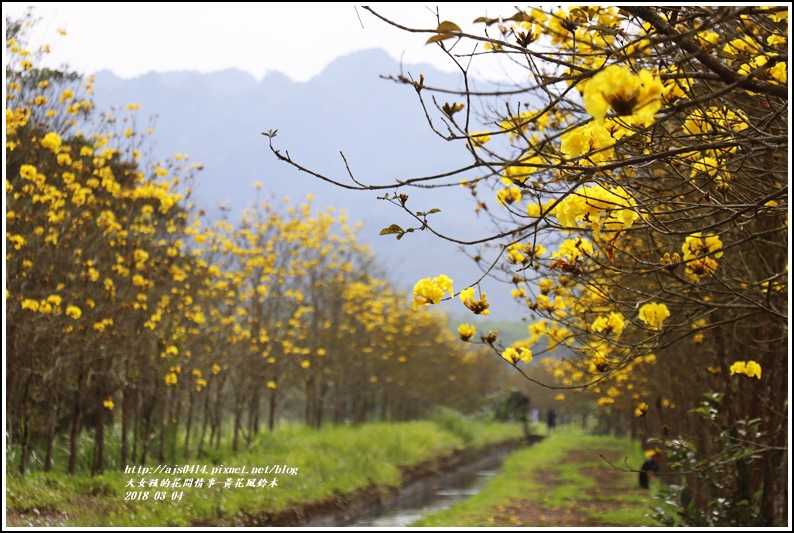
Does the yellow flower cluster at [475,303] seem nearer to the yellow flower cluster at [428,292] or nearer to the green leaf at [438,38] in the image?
the yellow flower cluster at [428,292]

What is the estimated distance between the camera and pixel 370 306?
18375 millimetres

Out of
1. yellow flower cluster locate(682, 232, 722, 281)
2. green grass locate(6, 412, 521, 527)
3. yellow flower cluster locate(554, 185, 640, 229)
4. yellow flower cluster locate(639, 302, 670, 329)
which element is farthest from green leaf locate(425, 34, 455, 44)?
green grass locate(6, 412, 521, 527)

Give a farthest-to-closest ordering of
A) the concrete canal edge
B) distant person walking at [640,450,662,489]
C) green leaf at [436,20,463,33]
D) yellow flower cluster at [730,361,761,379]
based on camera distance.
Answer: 1. distant person walking at [640,450,662,489]
2. the concrete canal edge
3. yellow flower cluster at [730,361,761,379]
4. green leaf at [436,20,463,33]

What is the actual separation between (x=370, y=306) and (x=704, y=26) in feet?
55.9

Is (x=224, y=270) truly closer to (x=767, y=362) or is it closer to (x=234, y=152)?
(x=767, y=362)

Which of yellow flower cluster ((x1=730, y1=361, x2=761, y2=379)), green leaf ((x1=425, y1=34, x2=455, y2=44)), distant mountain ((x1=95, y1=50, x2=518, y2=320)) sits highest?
distant mountain ((x1=95, y1=50, x2=518, y2=320))

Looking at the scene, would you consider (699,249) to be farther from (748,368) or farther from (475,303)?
(748,368)

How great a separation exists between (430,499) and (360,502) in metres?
2.17

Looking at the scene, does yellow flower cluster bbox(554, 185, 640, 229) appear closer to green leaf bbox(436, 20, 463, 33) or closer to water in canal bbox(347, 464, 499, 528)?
green leaf bbox(436, 20, 463, 33)

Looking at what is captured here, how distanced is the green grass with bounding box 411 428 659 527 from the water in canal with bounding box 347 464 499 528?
45 cm

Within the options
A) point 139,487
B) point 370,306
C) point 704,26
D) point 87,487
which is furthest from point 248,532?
point 370,306

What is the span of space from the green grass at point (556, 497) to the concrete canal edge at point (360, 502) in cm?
122

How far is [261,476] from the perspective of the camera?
32.8 ft

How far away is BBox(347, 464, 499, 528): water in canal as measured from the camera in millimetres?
10711
